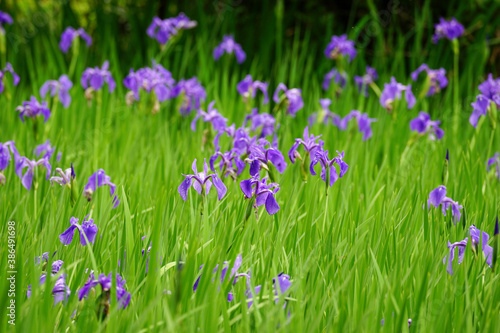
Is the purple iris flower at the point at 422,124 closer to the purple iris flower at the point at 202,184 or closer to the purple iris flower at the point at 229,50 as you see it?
the purple iris flower at the point at 202,184

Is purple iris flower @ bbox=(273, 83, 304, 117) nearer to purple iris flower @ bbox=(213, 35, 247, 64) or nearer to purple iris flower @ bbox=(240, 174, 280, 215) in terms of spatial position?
purple iris flower @ bbox=(240, 174, 280, 215)

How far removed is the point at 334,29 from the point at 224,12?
1.15 metres

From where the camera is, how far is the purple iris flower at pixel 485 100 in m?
2.56

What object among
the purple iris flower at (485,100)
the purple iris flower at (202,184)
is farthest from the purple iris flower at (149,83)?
the purple iris flower at (485,100)

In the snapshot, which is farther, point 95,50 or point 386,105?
point 95,50

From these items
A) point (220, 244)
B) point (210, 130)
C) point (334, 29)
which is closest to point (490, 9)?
point (334, 29)

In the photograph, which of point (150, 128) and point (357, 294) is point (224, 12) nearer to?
point (150, 128)

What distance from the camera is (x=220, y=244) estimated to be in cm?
147

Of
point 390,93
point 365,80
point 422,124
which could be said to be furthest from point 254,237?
point 365,80

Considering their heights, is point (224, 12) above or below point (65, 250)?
above

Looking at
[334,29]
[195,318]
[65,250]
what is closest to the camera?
[195,318]

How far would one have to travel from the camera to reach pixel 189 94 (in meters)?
3.24

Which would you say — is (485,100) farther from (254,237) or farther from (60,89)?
(60,89)

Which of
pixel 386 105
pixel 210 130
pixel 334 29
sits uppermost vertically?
pixel 334 29
